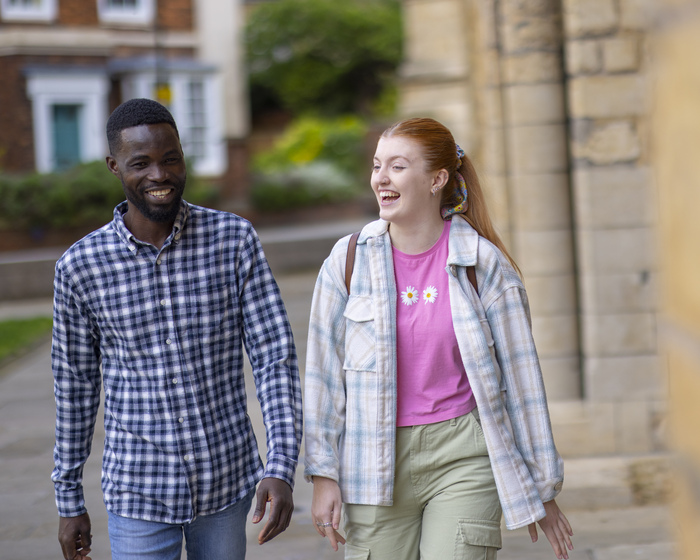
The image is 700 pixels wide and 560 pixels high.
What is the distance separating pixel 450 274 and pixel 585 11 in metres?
3.19

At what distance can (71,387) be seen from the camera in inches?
108

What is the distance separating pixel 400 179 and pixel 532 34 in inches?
129

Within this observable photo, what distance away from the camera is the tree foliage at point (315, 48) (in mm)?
33781

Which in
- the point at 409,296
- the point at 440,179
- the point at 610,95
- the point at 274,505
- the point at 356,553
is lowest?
the point at 356,553

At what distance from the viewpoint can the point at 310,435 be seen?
285 cm

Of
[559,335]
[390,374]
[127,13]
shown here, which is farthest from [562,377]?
[127,13]

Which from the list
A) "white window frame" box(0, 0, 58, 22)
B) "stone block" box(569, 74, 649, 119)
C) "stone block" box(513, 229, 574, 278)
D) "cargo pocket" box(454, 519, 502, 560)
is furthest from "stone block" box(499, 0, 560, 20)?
"white window frame" box(0, 0, 58, 22)

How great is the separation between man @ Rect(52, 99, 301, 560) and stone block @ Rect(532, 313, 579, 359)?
10.9 ft

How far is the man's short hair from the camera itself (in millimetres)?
2639

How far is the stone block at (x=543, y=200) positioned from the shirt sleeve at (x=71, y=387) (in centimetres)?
357

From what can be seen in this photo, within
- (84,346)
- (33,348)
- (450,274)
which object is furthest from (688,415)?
(33,348)

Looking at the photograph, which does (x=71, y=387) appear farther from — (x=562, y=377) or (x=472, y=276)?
(x=562, y=377)

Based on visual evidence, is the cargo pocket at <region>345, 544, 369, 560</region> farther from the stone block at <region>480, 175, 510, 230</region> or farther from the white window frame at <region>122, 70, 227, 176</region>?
the white window frame at <region>122, 70, 227, 176</region>

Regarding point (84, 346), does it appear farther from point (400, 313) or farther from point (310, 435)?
point (400, 313)
